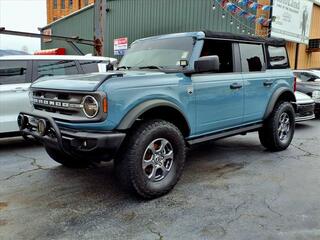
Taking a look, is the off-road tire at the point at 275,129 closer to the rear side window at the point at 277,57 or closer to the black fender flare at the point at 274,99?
the black fender flare at the point at 274,99

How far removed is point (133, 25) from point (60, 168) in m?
15.8

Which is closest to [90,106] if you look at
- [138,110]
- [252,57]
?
[138,110]

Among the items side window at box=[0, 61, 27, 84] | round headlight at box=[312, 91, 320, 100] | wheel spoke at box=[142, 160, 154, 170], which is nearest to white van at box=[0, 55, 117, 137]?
side window at box=[0, 61, 27, 84]

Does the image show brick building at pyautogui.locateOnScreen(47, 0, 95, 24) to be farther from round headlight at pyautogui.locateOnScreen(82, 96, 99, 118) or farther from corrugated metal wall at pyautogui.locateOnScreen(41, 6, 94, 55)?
round headlight at pyautogui.locateOnScreen(82, 96, 99, 118)

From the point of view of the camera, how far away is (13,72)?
6.18 meters

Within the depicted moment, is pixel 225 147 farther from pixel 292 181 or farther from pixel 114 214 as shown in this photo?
pixel 114 214

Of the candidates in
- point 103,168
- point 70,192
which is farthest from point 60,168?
point 70,192

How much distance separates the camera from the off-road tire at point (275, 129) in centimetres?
561

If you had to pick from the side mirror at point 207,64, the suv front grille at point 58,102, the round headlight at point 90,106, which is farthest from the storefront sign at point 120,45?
the round headlight at point 90,106

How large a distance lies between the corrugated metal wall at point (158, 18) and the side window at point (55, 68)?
370 inches

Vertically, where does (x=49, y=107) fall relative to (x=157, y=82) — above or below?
below

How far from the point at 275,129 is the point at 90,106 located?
11.2 feet

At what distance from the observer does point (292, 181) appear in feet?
14.4

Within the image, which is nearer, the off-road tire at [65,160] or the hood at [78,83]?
the hood at [78,83]
